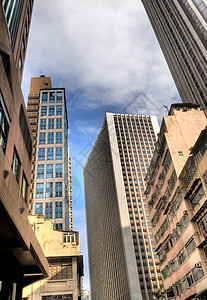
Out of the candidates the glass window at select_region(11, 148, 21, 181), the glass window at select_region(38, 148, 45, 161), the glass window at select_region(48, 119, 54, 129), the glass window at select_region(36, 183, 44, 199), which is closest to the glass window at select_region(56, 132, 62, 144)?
the glass window at select_region(48, 119, 54, 129)

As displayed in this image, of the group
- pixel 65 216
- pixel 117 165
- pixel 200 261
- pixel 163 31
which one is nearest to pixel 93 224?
pixel 117 165

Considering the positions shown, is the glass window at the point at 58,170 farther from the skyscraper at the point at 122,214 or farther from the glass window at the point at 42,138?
the skyscraper at the point at 122,214

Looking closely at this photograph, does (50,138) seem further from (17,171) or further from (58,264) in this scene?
(17,171)

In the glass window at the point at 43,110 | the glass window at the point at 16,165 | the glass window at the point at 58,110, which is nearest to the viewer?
the glass window at the point at 16,165

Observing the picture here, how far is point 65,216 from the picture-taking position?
6262cm

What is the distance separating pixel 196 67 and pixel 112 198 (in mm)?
89884

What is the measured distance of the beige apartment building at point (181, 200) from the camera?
86.1 ft

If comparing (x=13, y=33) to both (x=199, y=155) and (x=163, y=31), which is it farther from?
(x=163, y=31)

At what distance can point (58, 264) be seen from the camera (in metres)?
34.6

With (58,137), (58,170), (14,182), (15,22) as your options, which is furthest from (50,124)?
(14,182)

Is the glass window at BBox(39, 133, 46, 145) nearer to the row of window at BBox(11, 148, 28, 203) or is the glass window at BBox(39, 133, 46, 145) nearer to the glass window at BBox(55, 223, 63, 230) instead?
the glass window at BBox(55, 223, 63, 230)

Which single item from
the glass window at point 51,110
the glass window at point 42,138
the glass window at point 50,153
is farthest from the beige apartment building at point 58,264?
the glass window at point 51,110

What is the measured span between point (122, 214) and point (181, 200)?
318 ft

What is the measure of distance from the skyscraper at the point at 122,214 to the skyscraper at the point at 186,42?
2758 inches
